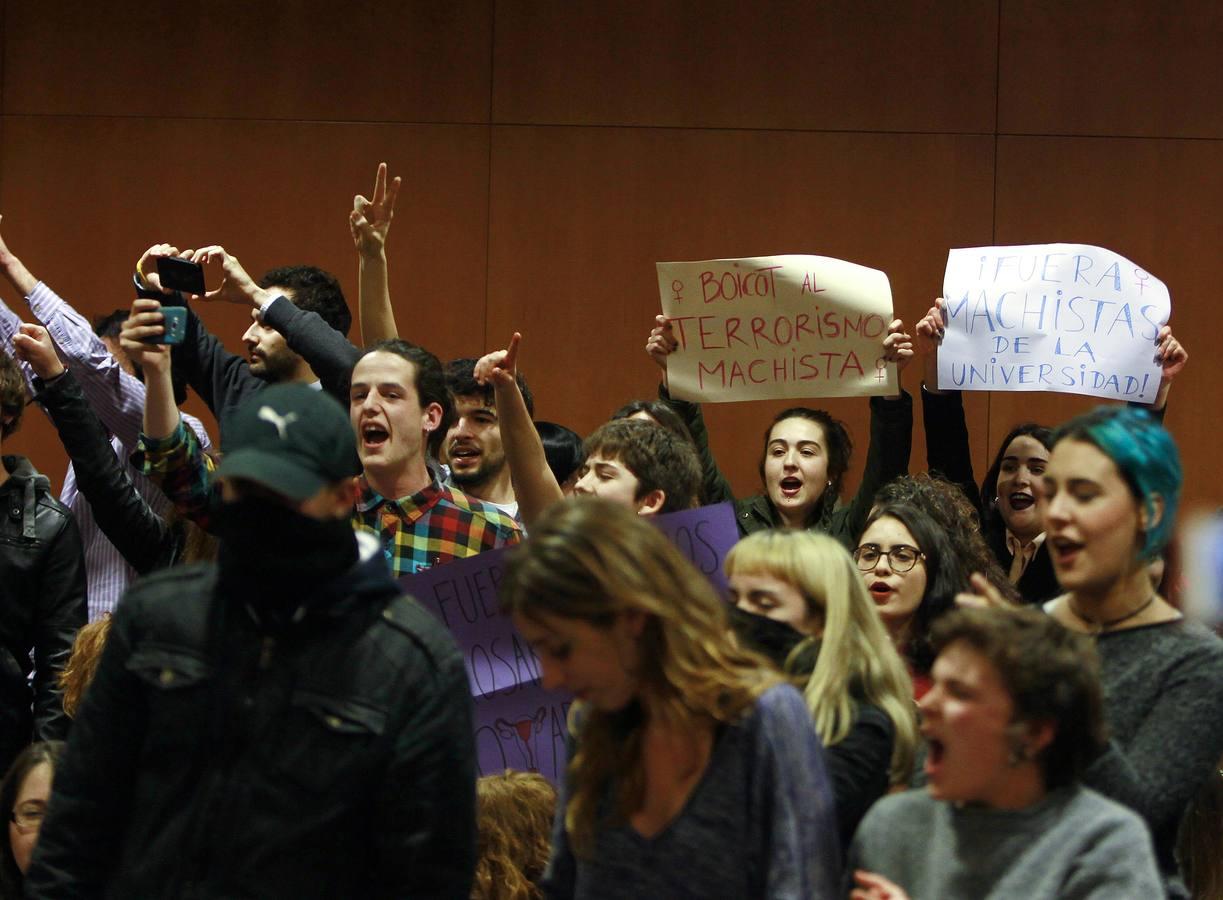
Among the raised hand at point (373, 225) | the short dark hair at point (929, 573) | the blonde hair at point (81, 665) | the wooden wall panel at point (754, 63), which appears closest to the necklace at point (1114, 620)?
the short dark hair at point (929, 573)

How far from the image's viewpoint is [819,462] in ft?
13.5

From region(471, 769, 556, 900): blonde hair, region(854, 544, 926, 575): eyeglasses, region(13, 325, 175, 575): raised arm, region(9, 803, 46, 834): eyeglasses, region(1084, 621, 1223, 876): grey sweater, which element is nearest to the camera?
region(1084, 621, 1223, 876): grey sweater

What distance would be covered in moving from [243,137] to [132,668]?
4301mm

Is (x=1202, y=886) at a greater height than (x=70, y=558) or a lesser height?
lesser

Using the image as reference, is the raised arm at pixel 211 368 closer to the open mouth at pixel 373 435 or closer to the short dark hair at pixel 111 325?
the short dark hair at pixel 111 325

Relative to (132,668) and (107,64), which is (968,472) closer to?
(132,668)

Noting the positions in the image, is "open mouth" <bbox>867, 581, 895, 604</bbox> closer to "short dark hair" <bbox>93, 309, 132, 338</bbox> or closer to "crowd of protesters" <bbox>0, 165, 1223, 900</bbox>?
"crowd of protesters" <bbox>0, 165, 1223, 900</bbox>

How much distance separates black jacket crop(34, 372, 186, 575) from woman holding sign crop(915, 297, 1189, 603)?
6.43ft

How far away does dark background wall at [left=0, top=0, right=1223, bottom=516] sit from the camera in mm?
5801

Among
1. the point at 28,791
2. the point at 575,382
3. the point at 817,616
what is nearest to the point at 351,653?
the point at 817,616

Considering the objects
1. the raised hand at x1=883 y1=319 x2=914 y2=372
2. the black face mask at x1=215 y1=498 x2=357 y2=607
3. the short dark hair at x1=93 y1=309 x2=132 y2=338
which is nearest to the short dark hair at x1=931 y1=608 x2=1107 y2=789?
the black face mask at x1=215 y1=498 x2=357 y2=607

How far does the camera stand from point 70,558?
3.69 meters

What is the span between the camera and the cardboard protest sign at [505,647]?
130 inches

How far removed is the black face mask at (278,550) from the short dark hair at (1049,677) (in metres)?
0.80
